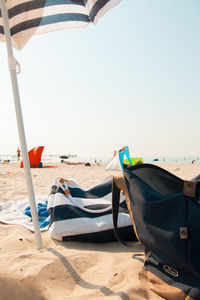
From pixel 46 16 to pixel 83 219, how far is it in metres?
2.27

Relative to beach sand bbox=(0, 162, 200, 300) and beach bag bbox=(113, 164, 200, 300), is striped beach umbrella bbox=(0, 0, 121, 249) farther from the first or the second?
beach sand bbox=(0, 162, 200, 300)

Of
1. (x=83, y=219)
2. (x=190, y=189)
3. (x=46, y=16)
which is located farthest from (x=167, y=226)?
(x=46, y=16)

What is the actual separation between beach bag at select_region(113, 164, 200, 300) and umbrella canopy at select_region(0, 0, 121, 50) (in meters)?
1.90

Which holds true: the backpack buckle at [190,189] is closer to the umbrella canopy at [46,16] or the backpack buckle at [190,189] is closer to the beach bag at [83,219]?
the beach bag at [83,219]

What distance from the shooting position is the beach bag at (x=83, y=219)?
6.47 feet

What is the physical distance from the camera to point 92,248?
6.29 feet

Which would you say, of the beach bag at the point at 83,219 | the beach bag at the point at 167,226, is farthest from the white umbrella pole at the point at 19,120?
the beach bag at the point at 167,226

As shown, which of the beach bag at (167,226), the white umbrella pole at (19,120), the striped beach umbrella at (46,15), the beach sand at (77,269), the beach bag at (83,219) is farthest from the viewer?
the striped beach umbrella at (46,15)

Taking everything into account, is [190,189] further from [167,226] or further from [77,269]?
[77,269]

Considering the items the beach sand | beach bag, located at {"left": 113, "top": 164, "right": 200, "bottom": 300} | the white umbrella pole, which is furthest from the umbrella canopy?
the beach sand

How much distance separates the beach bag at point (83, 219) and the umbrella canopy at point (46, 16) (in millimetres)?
1754

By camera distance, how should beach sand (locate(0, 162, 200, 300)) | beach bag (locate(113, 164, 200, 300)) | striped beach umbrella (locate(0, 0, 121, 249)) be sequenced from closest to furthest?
beach bag (locate(113, 164, 200, 300)) < beach sand (locate(0, 162, 200, 300)) < striped beach umbrella (locate(0, 0, 121, 249))

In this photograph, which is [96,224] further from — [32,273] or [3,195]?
[3,195]

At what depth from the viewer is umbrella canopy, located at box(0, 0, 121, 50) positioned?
2.27m
